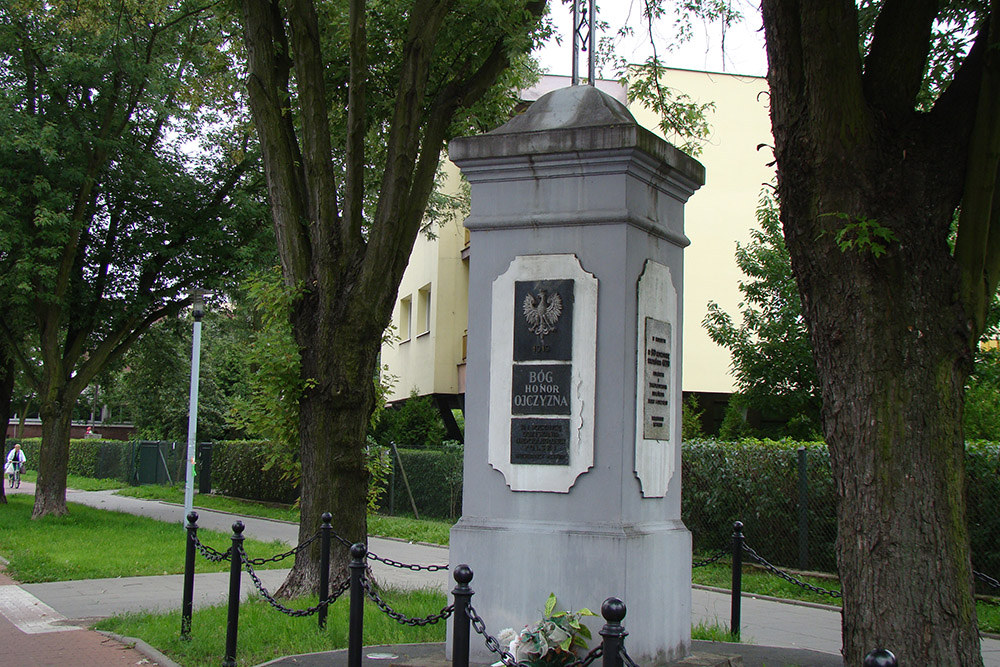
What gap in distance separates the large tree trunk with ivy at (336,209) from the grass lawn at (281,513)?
1.50 m

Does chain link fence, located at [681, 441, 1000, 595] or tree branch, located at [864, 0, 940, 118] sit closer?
tree branch, located at [864, 0, 940, 118]

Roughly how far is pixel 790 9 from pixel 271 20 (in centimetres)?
704

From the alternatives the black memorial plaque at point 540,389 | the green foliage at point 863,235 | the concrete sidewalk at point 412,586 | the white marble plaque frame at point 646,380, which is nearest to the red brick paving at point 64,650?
the concrete sidewalk at point 412,586

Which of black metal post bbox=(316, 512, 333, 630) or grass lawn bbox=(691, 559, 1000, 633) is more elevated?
black metal post bbox=(316, 512, 333, 630)

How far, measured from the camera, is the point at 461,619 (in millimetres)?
4957

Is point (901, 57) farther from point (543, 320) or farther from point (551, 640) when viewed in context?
point (551, 640)

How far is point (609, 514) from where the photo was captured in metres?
→ 6.21

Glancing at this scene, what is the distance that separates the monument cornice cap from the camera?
21.1ft

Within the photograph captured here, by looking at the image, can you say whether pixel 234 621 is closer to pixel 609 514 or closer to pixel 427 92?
pixel 609 514

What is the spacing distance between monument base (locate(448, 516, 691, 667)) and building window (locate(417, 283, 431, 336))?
21.1 metres

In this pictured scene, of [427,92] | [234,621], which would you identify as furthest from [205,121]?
[234,621]

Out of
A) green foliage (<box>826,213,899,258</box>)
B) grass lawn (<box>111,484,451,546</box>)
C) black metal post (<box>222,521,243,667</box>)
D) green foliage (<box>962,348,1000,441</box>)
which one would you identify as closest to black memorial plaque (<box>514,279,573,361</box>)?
green foliage (<box>826,213,899,258</box>)

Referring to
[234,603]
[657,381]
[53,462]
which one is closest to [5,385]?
[53,462]

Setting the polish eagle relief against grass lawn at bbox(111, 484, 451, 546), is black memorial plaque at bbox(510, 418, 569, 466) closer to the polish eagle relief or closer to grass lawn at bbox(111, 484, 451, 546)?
the polish eagle relief
